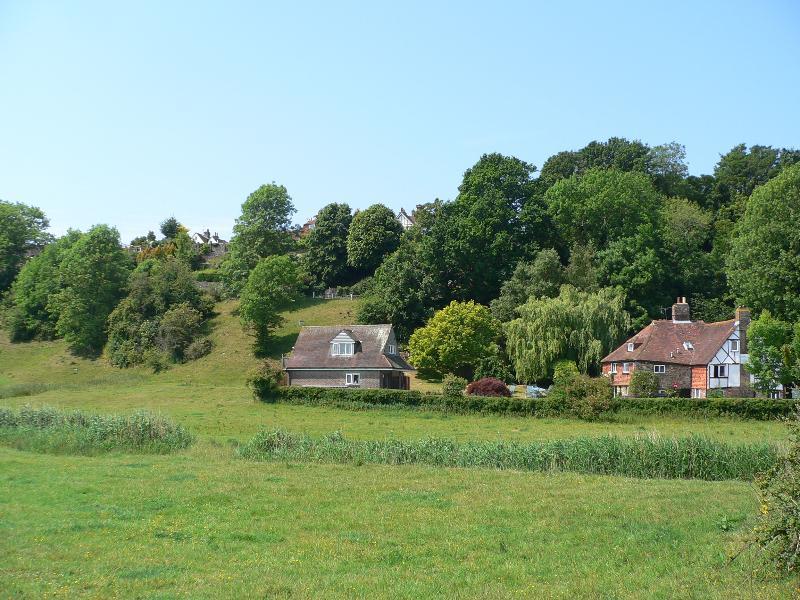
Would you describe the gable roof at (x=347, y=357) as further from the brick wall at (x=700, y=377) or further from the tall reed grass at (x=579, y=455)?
the tall reed grass at (x=579, y=455)

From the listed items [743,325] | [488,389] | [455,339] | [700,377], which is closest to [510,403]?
[488,389]

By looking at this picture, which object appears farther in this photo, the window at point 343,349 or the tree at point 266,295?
the tree at point 266,295

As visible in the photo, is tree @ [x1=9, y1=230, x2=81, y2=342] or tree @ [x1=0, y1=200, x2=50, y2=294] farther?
tree @ [x1=0, y1=200, x2=50, y2=294]

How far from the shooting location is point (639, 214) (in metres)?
79.3

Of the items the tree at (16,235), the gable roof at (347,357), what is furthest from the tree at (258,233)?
the tree at (16,235)

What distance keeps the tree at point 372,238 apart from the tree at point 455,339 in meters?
31.1

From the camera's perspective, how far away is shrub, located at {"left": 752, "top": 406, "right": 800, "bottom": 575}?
43.1ft

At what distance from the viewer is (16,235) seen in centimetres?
10712

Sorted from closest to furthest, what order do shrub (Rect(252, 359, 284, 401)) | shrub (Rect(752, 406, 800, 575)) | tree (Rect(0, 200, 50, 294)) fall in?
shrub (Rect(752, 406, 800, 575)), shrub (Rect(252, 359, 284, 401)), tree (Rect(0, 200, 50, 294))

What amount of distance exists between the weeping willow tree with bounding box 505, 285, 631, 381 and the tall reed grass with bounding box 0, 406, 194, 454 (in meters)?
35.4

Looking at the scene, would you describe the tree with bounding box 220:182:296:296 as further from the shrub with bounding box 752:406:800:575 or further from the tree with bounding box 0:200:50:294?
the shrub with bounding box 752:406:800:575

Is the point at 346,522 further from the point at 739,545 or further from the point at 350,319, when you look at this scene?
the point at 350,319

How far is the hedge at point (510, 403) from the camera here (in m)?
→ 47.4

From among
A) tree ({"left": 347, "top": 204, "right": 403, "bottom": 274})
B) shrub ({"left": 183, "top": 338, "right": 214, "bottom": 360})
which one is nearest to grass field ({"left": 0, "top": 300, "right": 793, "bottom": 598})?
shrub ({"left": 183, "top": 338, "right": 214, "bottom": 360})
